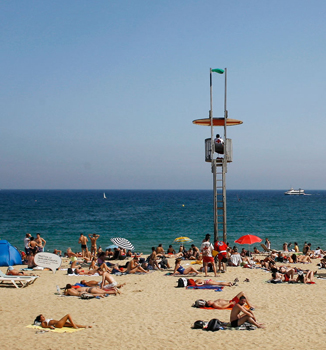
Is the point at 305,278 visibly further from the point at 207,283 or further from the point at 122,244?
the point at 122,244

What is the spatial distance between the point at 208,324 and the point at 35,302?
16.6 feet

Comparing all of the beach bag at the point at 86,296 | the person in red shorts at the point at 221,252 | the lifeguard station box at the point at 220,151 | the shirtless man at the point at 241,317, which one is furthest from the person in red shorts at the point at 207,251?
the shirtless man at the point at 241,317

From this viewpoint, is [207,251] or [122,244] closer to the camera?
[207,251]

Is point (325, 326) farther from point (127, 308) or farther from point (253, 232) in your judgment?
point (253, 232)

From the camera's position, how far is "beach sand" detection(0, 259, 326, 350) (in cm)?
763

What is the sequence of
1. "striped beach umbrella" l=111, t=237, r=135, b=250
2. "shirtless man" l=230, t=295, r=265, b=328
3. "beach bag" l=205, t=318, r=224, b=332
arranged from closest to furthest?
"beach bag" l=205, t=318, r=224, b=332 → "shirtless man" l=230, t=295, r=265, b=328 → "striped beach umbrella" l=111, t=237, r=135, b=250

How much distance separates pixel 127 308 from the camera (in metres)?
10.1

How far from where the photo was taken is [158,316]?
30.9 ft

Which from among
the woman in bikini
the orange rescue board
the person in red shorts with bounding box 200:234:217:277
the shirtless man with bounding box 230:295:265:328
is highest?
the orange rescue board

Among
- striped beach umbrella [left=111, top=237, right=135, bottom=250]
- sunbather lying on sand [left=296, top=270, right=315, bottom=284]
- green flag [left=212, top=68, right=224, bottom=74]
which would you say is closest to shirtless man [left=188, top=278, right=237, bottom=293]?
sunbather lying on sand [left=296, top=270, right=315, bottom=284]

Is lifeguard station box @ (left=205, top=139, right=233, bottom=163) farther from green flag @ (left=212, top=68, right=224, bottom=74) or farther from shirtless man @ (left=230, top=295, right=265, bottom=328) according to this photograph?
shirtless man @ (left=230, top=295, right=265, bottom=328)

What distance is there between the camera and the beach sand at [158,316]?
7629 millimetres

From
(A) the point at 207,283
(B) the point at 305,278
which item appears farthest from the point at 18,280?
(B) the point at 305,278

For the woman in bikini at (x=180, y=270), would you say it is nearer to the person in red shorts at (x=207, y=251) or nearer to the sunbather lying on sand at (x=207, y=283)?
→ the person in red shorts at (x=207, y=251)
